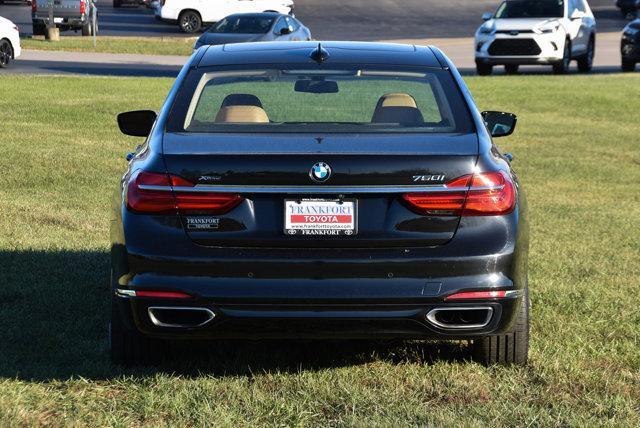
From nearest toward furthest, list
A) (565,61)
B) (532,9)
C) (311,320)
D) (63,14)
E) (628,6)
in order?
(311,320) < (565,61) < (532,9) < (63,14) < (628,6)

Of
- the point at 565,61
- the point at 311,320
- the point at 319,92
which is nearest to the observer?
the point at 311,320

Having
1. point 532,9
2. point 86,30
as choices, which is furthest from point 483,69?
point 86,30

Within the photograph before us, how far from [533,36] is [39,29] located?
19.1 meters

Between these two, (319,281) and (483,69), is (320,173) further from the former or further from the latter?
(483,69)

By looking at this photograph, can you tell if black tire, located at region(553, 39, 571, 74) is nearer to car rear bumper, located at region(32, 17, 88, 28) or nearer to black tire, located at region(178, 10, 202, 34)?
car rear bumper, located at region(32, 17, 88, 28)

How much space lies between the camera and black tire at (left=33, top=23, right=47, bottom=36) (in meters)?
41.7

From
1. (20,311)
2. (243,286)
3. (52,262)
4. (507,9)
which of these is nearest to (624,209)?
(52,262)

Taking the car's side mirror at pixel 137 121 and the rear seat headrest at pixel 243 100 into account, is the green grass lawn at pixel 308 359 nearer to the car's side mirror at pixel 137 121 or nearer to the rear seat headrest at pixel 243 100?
the car's side mirror at pixel 137 121

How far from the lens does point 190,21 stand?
47.4 meters

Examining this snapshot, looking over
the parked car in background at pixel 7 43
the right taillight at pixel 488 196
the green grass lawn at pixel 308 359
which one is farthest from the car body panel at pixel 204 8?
the right taillight at pixel 488 196

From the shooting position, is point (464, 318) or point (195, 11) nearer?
point (464, 318)

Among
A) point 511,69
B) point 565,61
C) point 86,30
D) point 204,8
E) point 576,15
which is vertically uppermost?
point 576,15

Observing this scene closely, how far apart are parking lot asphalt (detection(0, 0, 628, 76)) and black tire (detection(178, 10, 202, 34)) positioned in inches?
22.9

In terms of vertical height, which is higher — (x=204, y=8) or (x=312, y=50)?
(x=312, y=50)
